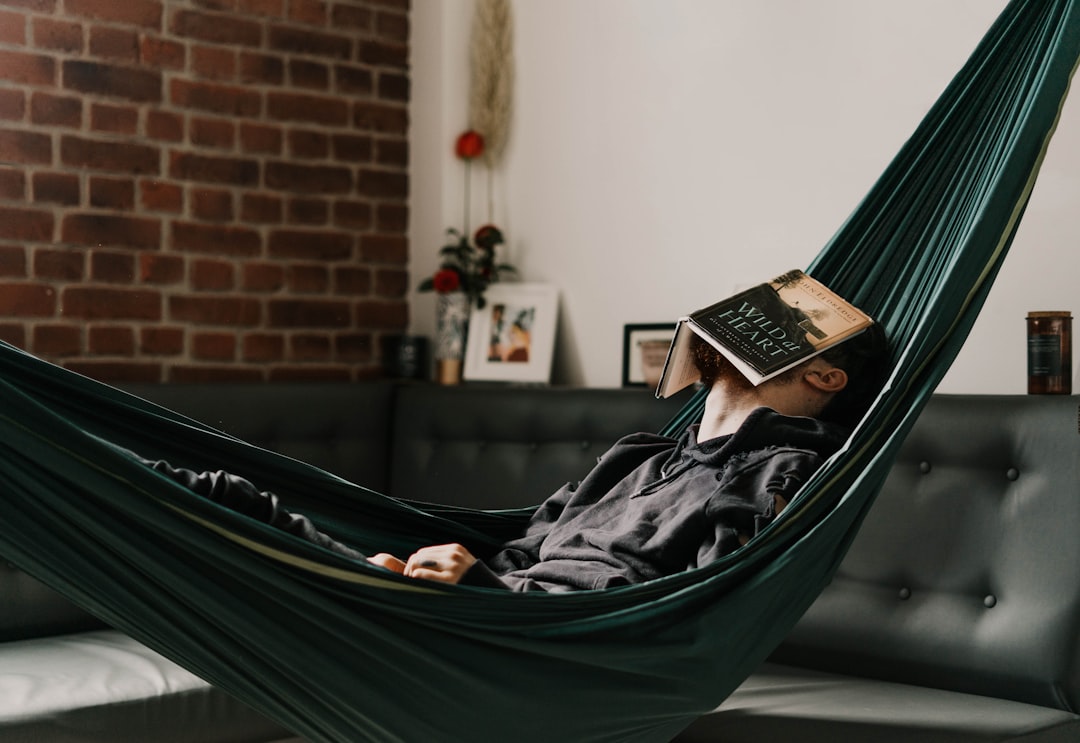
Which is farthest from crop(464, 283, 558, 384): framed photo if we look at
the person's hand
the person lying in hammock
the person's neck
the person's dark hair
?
the person's hand

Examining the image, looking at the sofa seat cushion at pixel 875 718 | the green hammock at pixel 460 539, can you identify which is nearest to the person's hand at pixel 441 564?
the green hammock at pixel 460 539

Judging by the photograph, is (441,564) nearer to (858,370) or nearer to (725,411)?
(725,411)

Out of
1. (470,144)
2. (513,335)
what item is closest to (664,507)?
(513,335)

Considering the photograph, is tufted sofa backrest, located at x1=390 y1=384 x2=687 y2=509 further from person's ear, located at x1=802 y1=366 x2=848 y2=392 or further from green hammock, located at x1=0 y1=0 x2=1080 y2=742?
green hammock, located at x1=0 y1=0 x2=1080 y2=742

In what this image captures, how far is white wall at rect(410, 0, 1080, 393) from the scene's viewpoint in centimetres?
222

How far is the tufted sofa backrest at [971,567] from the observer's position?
1.76 meters

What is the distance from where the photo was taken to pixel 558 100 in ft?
10.3

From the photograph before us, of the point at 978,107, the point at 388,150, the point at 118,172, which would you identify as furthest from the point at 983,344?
the point at 118,172

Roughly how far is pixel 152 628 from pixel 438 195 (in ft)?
7.41

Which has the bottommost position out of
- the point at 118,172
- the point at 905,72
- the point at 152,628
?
the point at 152,628

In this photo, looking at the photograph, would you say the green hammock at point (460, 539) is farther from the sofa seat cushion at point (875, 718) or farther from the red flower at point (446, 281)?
the red flower at point (446, 281)

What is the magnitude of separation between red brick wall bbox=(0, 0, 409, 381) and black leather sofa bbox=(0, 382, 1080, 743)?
89 cm

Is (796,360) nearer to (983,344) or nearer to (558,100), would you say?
(983,344)

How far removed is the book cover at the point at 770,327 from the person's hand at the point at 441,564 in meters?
0.52
